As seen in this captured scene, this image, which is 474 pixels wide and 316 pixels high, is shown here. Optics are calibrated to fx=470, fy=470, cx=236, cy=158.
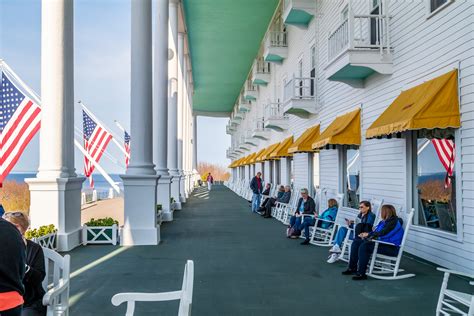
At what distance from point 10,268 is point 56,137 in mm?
6583

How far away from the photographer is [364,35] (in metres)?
10.8

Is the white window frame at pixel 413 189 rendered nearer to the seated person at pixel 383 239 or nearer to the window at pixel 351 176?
the seated person at pixel 383 239

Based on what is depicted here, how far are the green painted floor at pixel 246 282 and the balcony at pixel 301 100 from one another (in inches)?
233

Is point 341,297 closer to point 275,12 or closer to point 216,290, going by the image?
point 216,290

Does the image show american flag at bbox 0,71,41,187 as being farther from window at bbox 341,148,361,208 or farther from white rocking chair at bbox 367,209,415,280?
window at bbox 341,148,361,208

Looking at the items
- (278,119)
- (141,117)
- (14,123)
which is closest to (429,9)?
(141,117)

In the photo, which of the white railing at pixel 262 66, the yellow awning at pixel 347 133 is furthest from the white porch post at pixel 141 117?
the white railing at pixel 262 66

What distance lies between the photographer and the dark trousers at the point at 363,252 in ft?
22.5

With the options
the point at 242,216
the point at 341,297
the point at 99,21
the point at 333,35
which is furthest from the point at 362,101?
the point at 99,21

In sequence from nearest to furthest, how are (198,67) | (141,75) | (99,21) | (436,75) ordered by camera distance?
(436,75) < (141,75) < (99,21) < (198,67)

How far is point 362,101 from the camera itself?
1099cm

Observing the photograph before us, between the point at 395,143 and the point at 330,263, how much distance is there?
2.92m

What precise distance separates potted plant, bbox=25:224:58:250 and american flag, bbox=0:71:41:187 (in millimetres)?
1469

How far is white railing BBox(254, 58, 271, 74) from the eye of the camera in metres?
27.0
